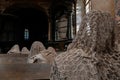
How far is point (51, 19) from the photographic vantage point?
17.7 m

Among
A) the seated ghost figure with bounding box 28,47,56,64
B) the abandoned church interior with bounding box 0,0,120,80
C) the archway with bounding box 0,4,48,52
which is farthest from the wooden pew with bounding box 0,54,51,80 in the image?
the archway with bounding box 0,4,48,52

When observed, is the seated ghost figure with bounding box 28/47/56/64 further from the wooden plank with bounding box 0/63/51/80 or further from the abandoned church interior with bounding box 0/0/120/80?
the wooden plank with bounding box 0/63/51/80

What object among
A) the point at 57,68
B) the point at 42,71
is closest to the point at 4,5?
the point at 42,71

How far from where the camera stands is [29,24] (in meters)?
19.4

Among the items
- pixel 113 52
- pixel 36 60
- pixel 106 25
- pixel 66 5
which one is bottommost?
pixel 36 60

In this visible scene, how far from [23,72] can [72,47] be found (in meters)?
2.02

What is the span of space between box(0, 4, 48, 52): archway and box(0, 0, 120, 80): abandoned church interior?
1.70 feet

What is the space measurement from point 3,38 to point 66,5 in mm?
4756

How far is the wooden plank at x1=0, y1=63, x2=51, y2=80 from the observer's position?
136 inches

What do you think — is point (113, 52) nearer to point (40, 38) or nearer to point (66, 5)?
point (66, 5)

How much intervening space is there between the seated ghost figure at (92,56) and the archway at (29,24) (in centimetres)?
1667

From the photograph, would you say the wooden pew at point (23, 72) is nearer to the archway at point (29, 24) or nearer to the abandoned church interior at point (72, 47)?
the abandoned church interior at point (72, 47)

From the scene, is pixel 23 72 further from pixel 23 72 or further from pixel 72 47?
pixel 72 47

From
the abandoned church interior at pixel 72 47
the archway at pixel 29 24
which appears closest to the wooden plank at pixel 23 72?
the abandoned church interior at pixel 72 47
